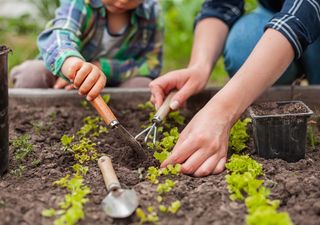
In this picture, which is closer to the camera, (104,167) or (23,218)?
(23,218)

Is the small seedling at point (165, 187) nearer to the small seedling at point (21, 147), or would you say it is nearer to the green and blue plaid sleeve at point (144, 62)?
the small seedling at point (21, 147)

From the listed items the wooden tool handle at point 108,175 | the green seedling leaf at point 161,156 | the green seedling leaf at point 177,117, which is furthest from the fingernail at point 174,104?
the wooden tool handle at point 108,175

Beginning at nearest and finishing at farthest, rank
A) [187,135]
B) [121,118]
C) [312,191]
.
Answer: [312,191]
[187,135]
[121,118]

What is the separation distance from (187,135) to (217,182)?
235 millimetres

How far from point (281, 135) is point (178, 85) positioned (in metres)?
0.65

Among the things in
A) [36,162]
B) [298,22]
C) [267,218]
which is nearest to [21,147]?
[36,162]

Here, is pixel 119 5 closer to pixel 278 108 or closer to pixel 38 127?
pixel 38 127

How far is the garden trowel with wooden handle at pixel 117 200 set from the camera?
5.81ft

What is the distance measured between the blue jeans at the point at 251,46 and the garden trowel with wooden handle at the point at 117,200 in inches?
55.7

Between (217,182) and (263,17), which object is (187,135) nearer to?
(217,182)

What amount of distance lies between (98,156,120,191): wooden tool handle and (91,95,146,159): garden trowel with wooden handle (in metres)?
0.21

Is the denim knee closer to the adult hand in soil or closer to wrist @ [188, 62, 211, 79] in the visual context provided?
wrist @ [188, 62, 211, 79]

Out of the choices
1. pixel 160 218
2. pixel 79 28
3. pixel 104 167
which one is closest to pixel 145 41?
pixel 79 28

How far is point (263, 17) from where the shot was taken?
3.11m
